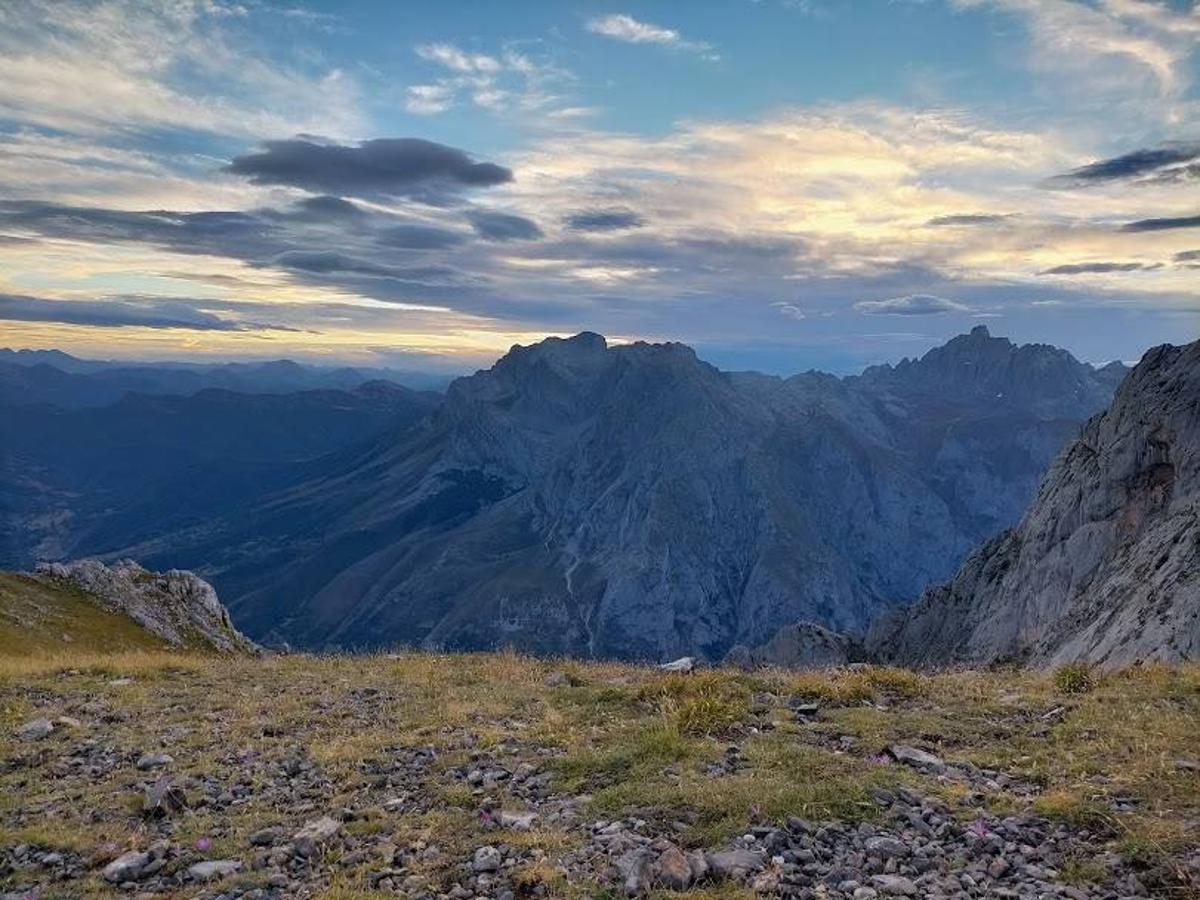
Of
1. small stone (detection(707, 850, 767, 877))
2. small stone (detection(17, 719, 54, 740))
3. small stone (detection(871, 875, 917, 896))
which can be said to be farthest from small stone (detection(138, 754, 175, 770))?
small stone (detection(871, 875, 917, 896))

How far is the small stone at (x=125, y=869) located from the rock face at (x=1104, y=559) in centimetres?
3782

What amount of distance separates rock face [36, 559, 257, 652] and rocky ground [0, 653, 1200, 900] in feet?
154

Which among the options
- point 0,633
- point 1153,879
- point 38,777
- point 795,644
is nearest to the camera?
point 1153,879

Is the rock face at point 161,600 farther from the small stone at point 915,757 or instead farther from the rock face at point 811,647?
the rock face at point 811,647

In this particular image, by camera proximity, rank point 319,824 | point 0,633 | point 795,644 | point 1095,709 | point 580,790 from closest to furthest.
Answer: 1. point 319,824
2. point 580,790
3. point 1095,709
4. point 0,633
5. point 795,644

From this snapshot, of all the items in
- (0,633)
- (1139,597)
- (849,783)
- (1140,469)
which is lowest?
(0,633)

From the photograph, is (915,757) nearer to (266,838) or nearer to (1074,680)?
(1074,680)

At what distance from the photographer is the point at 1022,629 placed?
2653 inches

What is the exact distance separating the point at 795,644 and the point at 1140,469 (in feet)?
157

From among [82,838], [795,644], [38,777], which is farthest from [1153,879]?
[795,644]

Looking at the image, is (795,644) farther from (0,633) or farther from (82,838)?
(82,838)

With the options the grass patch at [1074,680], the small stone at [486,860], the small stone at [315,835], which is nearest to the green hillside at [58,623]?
the small stone at [315,835]

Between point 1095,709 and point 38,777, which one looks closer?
point 38,777

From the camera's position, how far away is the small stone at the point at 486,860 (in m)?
9.49
